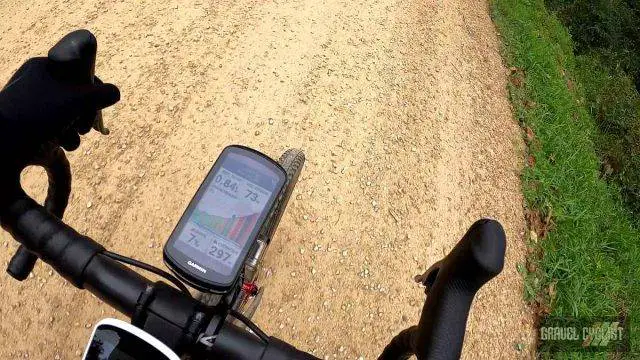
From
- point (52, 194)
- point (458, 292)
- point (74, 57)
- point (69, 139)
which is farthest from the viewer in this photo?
→ point (52, 194)

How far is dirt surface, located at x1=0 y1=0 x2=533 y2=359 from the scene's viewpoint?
3.78m

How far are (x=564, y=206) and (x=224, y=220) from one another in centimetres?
497

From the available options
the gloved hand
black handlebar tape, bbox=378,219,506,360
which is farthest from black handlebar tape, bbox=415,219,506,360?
the gloved hand

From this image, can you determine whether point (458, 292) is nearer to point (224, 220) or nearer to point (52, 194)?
point (224, 220)

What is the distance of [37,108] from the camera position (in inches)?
57.6

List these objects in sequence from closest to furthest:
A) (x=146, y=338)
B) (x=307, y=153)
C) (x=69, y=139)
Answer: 1. (x=146, y=338)
2. (x=69, y=139)
3. (x=307, y=153)

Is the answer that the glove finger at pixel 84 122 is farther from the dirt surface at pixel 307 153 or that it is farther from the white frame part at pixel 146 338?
the dirt surface at pixel 307 153

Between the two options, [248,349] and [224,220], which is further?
[224,220]

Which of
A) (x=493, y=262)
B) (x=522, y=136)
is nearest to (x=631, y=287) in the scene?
(x=522, y=136)

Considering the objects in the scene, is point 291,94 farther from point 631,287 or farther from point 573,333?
point 631,287

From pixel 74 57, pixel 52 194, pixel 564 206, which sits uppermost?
pixel 74 57

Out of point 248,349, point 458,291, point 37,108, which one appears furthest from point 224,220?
point 458,291

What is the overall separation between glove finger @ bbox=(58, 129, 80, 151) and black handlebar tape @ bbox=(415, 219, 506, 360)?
1.26 meters

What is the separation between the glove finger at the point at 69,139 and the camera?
162 centimetres
